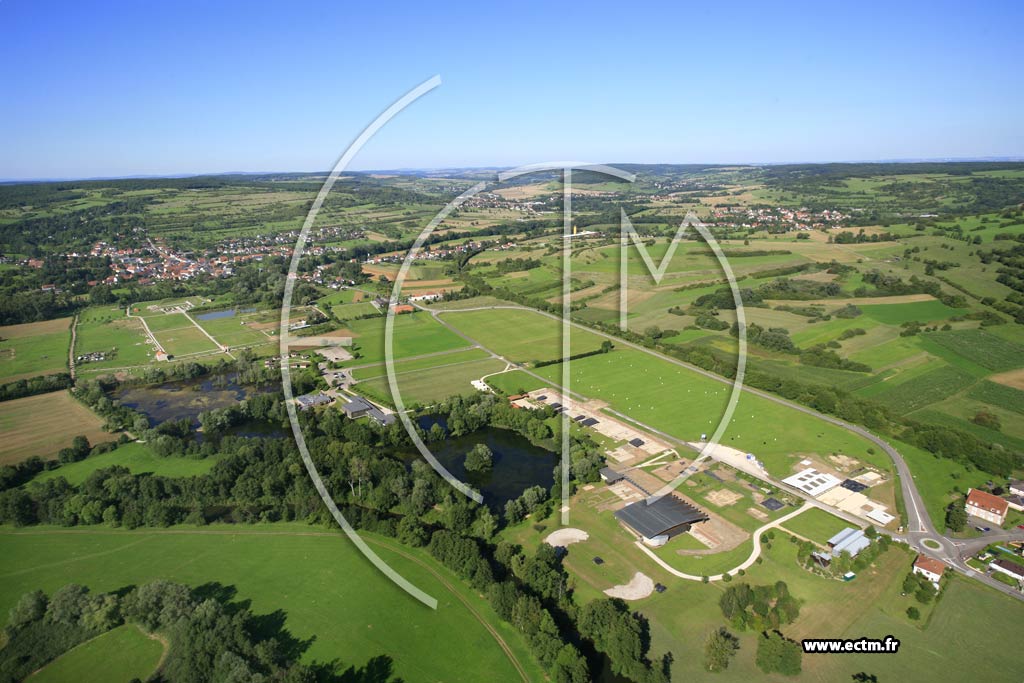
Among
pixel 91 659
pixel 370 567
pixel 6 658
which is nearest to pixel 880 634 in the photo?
pixel 370 567

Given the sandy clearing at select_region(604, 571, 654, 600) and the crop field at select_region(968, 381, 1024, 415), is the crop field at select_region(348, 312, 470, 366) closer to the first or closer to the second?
the sandy clearing at select_region(604, 571, 654, 600)

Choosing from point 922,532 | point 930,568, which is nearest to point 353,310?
point 922,532

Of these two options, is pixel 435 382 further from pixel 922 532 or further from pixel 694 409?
pixel 922 532

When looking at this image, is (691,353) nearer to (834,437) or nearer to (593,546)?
(834,437)

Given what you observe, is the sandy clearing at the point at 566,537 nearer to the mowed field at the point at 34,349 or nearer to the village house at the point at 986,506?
the village house at the point at 986,506

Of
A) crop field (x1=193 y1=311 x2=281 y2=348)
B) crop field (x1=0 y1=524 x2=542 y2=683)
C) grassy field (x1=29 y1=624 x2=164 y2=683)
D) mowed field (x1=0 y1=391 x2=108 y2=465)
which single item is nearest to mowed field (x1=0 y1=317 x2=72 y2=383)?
mowed field (x1=0 y1=391 x2=108 y2=465)

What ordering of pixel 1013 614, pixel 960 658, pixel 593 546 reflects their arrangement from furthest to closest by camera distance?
pixel 593 546, pixel 1013 614, pixel 960 658

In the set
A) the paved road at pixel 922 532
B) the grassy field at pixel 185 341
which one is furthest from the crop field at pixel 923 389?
the grassy field at pixel 185 341
